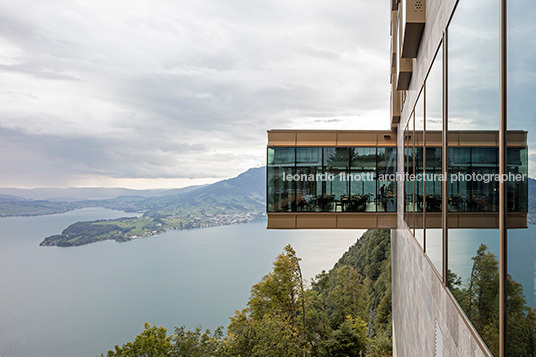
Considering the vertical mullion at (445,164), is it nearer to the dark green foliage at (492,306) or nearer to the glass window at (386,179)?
the dark green foliage at (492,306)

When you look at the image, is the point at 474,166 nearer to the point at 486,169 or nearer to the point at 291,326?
the point at 486,169

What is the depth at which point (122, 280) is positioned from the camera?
485 feet

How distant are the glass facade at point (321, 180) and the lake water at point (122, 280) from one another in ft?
284

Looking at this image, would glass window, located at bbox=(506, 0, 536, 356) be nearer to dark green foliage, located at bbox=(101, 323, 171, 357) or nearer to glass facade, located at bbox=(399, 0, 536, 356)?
glass facade, located at bbox=(399, 0, 536, 356)

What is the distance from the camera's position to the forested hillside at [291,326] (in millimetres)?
22266

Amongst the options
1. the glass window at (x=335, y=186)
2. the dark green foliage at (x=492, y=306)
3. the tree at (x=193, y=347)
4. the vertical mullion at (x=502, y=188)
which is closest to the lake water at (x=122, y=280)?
the tree at (x=193, y=347)

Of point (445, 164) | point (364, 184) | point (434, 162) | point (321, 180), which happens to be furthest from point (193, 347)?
point (445, 164)

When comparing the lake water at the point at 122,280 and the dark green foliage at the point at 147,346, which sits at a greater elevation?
the dark green foliage at the point at 147,346

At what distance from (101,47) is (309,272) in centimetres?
16191

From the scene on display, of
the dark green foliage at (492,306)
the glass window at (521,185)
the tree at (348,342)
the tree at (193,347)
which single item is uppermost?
the glass window at (521,185)

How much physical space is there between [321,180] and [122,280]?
156 meters

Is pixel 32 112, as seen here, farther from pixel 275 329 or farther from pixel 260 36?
pixel 275 329

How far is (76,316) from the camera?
11706 centimetres

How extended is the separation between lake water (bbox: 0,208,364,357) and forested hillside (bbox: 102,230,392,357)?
62.5 m
